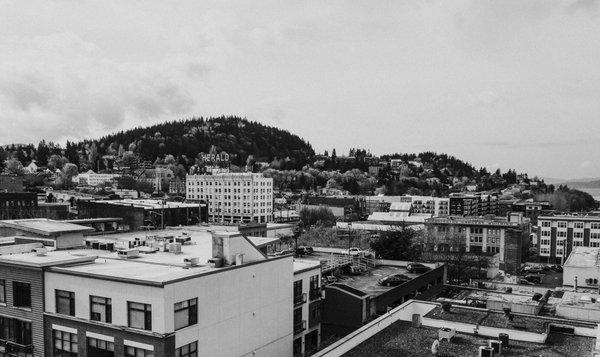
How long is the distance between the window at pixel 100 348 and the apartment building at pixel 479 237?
68449 millimetres

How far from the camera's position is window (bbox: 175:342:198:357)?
2002 cm

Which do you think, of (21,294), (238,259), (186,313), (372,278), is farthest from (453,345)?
(372,278)

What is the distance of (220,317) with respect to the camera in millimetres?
22172

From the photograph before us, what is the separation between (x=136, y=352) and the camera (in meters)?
19.9

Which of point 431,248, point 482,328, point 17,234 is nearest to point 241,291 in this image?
point 482,328

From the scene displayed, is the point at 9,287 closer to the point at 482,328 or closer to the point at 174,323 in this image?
the point at 174,323

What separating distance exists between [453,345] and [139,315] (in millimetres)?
13776

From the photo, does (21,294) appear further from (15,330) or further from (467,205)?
(467,205)

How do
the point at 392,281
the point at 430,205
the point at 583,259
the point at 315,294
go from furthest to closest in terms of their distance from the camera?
the point at 430,205
the point at 583,259
the point at 392,281
the point at 315,294

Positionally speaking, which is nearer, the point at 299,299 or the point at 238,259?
the point at 238,259

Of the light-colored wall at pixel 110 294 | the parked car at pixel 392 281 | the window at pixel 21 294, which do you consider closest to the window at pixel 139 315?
the light-colored wall at pixel 110 294

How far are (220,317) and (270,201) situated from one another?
12318 centimetres

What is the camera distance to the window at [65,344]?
2150 centimetres

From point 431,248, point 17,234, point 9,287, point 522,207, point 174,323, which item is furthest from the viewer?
point 522,207
